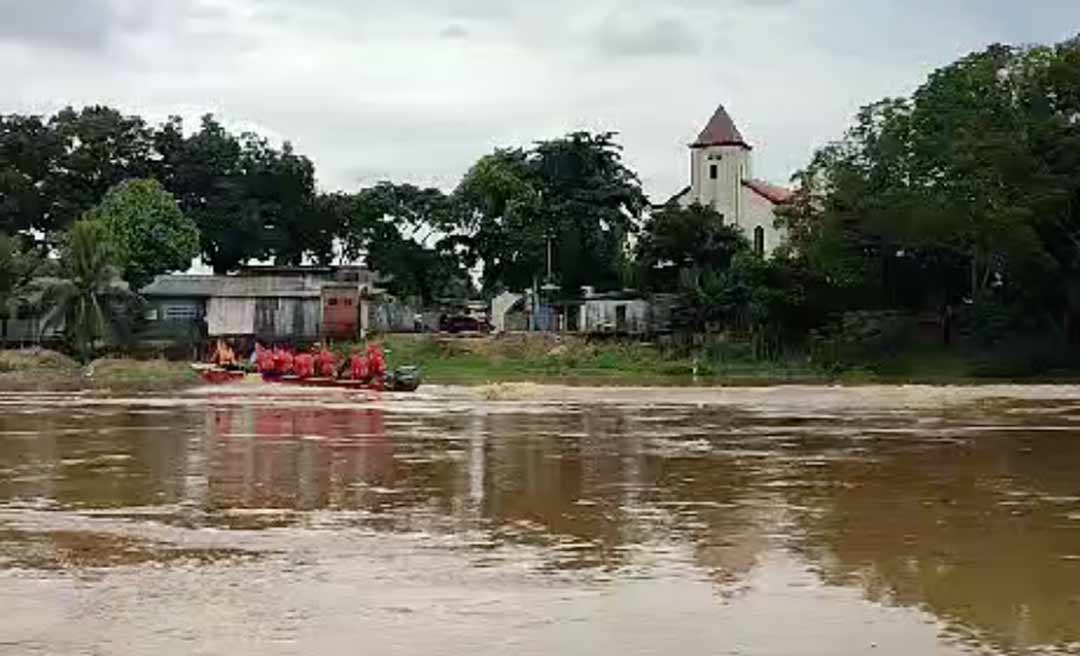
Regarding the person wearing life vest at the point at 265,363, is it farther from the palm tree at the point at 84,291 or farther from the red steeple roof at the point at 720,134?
the red steeple roof at the point at 720,134

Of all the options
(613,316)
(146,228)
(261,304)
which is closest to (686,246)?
(613,316)

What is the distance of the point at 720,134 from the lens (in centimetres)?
9338

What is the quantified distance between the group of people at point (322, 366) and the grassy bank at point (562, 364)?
256 inches

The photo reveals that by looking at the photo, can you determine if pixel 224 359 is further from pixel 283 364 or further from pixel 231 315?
pixel 231 315

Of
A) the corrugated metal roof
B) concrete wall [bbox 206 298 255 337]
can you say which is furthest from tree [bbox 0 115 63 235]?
concrete wall [bbox 206 298 255 337]

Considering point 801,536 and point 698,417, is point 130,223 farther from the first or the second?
point 801,536

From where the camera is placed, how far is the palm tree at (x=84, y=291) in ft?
204

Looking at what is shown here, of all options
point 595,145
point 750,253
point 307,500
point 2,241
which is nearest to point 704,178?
point 595,145

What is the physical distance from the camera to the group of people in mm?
48062

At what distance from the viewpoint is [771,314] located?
67.2 metres

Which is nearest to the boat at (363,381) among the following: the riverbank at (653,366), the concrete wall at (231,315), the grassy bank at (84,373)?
the grassy bank at (84,373)

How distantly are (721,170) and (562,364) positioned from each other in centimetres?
3033

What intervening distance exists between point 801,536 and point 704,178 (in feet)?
262

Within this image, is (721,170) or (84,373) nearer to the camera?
(84,373)
